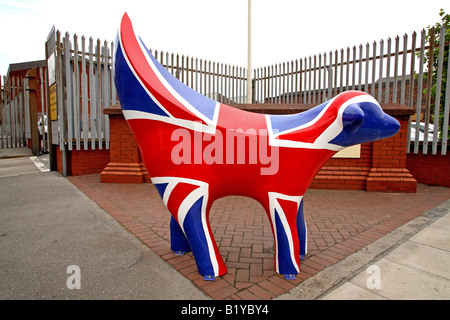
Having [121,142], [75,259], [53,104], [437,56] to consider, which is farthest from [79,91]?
[437,56]

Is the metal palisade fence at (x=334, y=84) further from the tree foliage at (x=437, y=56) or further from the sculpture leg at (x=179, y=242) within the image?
the sculpture leg at (x=179, y=242)

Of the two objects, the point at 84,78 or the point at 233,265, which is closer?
the point at 233,265

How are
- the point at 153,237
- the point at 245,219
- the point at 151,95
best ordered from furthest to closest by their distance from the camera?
1. the point at 245,219
2. the point at 153,237
3. the point at 151,95

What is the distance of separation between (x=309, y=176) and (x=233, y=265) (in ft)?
4.03

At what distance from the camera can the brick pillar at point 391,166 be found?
621cm

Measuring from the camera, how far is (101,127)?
7883mm

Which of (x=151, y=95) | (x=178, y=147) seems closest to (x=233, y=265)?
(x=178, y=147)

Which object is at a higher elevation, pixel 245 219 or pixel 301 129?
pixel 301 129

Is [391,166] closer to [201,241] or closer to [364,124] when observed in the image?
[364,124]

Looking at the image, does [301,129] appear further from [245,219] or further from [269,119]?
[245,219]

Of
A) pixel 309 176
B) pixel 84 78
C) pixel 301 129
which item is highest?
pixel 84 78

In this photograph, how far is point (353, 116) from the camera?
2279 mm

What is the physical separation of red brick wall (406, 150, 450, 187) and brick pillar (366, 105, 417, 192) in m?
1.42

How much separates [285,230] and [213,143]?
1036 millimetres
